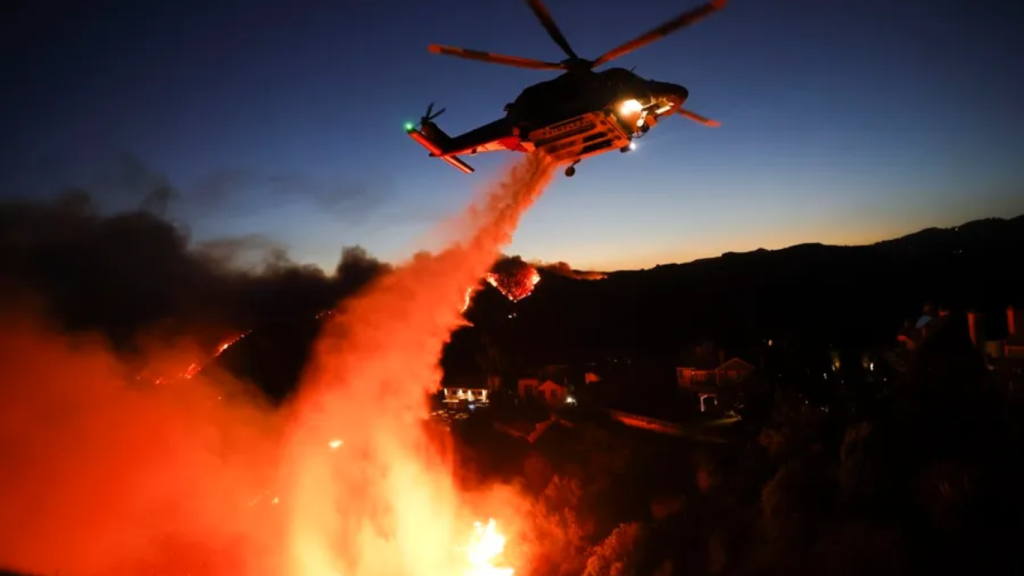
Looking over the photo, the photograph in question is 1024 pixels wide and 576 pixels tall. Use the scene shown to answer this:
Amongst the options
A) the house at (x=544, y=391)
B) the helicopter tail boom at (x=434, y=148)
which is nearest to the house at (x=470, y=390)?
the house at (x=544, y=391)

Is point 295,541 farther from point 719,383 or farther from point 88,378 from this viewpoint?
point 719,383

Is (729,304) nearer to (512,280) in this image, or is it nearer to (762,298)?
(762,298)

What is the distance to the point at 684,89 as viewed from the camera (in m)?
11.0

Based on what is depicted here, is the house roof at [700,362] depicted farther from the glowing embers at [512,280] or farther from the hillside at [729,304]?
the glowing embers at [512,280]

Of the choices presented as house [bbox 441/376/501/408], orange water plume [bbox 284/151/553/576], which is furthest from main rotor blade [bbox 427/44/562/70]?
house [bbox 441/376/501/408]

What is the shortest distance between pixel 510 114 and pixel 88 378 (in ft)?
43.7

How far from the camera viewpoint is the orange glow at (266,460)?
1494cm

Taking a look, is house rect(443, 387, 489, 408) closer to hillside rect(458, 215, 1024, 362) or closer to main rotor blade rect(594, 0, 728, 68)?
hillside rect(458, 215, 1024, 362)

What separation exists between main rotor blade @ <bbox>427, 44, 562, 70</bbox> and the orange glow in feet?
16.4

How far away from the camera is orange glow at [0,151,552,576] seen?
49.0 feet

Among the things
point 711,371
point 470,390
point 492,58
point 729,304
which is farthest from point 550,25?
point 729,304

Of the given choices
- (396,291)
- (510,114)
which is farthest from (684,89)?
(396,291)

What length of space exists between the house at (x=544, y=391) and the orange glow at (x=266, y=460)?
336 inches

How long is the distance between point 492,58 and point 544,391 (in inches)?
1079
